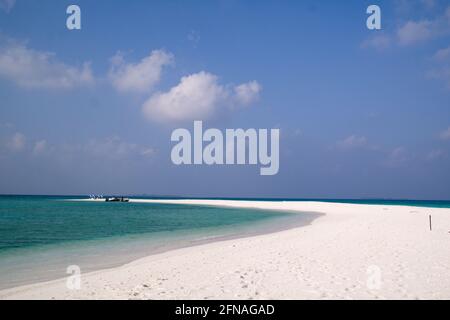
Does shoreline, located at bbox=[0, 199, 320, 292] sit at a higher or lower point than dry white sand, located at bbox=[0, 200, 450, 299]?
lower

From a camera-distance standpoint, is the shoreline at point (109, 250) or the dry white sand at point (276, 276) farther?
the shoreline at point (109, 250)

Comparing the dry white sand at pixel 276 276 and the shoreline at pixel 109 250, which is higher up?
the dry white sand at pixel 276 276

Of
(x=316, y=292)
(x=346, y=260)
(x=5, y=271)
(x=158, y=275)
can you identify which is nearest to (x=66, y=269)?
(x=5, y=271)

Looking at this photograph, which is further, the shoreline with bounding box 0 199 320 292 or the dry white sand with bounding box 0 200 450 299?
the shoreline with bounding box 0 199 320 292

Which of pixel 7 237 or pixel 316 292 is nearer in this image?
pixel 316 292

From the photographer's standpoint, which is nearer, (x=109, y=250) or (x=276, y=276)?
(x=276, y=276)

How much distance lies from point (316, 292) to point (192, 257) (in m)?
7.00

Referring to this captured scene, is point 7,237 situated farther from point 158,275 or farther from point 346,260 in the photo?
point 346,260

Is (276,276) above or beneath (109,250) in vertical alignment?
above

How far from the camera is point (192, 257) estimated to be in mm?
14141
